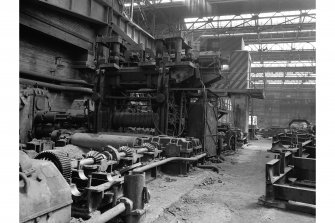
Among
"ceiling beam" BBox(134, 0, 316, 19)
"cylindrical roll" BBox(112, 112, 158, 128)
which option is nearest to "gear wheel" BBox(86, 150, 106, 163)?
"cylindrical roll" BBox(112, 112, 158, 128)

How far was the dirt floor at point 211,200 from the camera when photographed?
2838mm

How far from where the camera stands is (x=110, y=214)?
6.65 feet

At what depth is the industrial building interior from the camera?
96.8 inches

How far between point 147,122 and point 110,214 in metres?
4.27

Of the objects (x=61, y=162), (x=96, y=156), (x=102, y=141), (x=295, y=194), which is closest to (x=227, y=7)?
(x=102, y=141)

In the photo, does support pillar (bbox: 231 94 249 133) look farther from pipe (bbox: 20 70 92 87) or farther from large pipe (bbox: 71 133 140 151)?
large pipe (bbox: 71 133 140 151)

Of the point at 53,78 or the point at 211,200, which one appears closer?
the point at 211,200

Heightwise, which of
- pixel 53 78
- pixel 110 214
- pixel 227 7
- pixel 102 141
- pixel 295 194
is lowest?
pixel 295 194

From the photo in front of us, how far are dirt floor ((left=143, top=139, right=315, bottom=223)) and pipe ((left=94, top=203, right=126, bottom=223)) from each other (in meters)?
0.49

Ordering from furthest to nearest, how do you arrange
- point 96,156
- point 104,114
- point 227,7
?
point 227,7
point 104,114
point 96,156

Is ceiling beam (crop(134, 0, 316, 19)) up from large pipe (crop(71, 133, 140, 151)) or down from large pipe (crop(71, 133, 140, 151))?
up

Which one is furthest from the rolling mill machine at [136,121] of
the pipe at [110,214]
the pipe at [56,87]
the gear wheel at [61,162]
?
the pipe at [56,87]

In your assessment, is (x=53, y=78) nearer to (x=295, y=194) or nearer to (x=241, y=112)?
(x=295, y=194)
